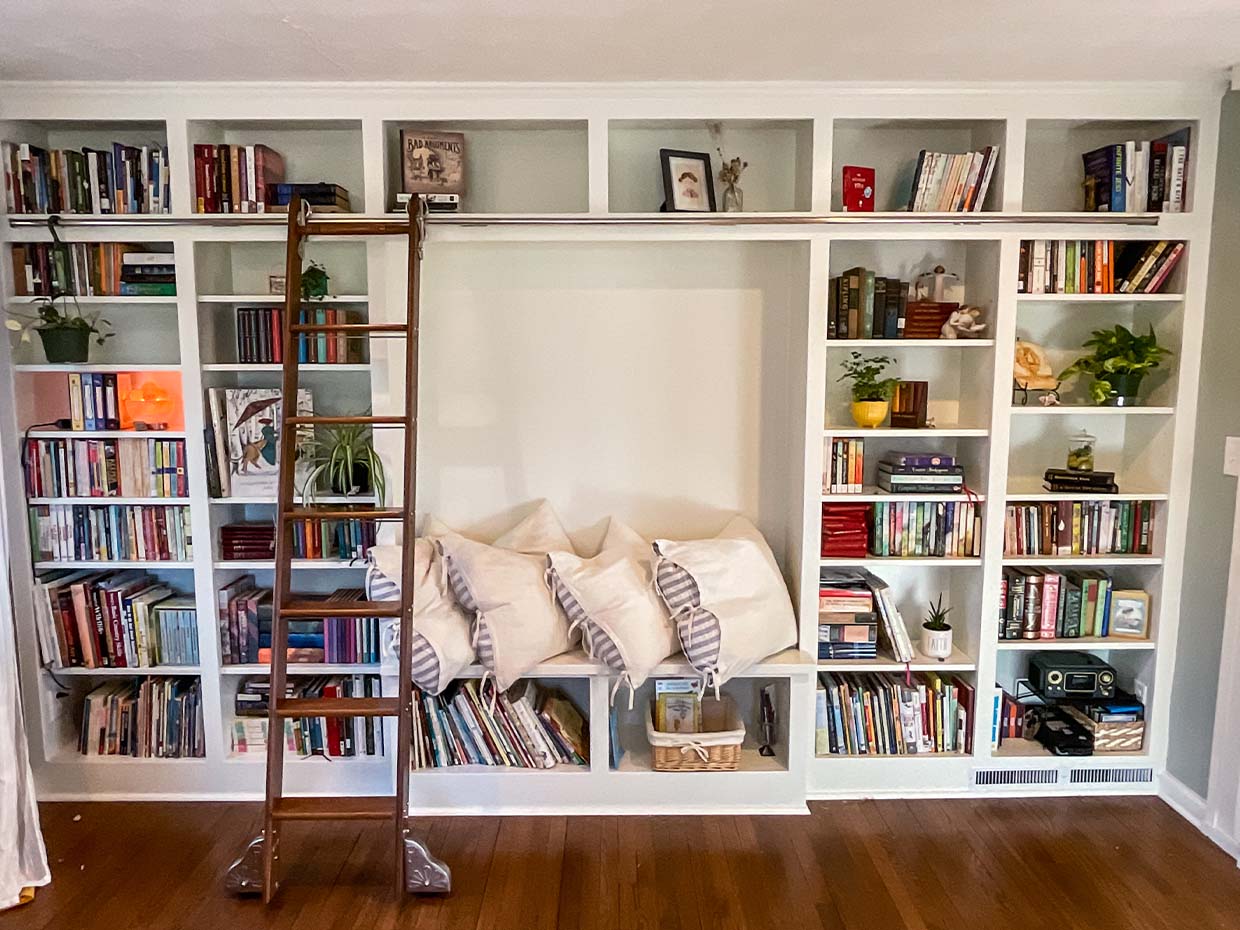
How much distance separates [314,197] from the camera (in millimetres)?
2848

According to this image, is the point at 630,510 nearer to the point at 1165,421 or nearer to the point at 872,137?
the point at 872,137

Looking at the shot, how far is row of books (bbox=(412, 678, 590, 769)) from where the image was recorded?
2926 mm

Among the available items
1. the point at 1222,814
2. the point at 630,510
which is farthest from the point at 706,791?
the point at 1222,814

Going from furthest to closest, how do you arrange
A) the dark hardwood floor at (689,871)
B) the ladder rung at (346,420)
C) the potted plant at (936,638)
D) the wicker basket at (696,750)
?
the potted plant at (936,638), the wicker basket at (696,750), the ladder rung at (346,420), the dark hardwood floor at (689,871)

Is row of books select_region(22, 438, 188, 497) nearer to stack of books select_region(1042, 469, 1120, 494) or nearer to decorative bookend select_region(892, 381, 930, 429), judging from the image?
decorative bookend select_region(892, 381, 930, 429)

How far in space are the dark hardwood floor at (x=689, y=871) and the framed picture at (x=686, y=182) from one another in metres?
2.14

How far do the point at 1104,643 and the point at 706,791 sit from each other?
5.04 feet

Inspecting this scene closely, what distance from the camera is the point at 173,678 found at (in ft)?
10.3

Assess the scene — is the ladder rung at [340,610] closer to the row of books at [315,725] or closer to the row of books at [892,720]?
the row of books at [315,725]

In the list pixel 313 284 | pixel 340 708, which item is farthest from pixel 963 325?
pixel 340 708

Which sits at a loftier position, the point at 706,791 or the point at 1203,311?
the point at 1203,311

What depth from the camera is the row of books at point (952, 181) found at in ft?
9.45

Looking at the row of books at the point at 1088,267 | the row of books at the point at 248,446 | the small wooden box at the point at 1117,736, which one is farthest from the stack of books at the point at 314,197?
the small wooden box at the point at 1117,736

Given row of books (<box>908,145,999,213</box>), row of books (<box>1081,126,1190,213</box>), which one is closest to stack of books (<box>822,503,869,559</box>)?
row of books (<box>908,145,999,213</box>)
